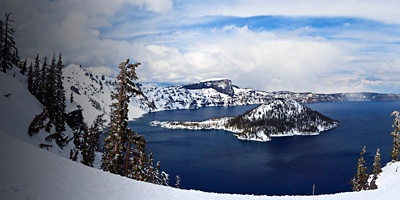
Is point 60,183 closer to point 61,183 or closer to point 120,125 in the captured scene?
point 61,183

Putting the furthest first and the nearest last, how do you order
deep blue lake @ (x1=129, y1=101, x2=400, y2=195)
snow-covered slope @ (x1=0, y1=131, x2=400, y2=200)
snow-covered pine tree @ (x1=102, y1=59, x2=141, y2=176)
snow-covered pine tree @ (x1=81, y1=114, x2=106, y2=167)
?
deep blue lake @ (x1=129, y1=101, x2=400, y2=195)
snow-covered pine tree @ (x1=81, y1=114, x2=106, y2=167)
snow-covered pine tree @ (x1=102, y1=59, x2=141, y2=176)
snow-covered slope @ (x1=0, y1=131, x2=400, y2=200)

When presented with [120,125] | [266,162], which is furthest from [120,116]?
[266,162]

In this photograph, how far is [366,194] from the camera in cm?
1972

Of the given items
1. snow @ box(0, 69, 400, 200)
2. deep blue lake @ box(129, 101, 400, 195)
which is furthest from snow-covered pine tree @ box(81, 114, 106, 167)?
deep blue lake @ box(129, 101, 400, 195)

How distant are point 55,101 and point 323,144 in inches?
5933

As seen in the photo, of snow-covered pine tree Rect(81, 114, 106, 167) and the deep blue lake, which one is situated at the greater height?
snow-covered pine tree Rect(81, 114, 106, 167)

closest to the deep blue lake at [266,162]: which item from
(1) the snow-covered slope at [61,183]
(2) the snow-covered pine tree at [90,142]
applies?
(2) the snow-covered pine tree at [90,142]

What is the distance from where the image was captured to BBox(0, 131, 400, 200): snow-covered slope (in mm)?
10984

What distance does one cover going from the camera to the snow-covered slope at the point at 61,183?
11.0m

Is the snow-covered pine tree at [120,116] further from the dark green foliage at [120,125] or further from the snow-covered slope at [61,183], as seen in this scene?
the snow-covered slope at [61,183]

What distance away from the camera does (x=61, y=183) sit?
13141 mm

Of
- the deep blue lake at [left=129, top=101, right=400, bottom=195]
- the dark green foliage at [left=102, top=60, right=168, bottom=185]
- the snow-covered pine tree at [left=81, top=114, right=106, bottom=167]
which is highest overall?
the dark green foliage at [left=102, top=60, right=168, bottom=185]

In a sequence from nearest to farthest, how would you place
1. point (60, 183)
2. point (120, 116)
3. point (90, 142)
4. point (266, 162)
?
point (60, 183)
point (120, 116)
point (90, 142)
point (266, 162)

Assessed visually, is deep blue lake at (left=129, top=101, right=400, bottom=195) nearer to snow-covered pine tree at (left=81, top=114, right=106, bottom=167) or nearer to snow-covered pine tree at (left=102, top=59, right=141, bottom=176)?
Answer: snow-covered pine tree at (left=81, top=114, right=106, bottom=167)
